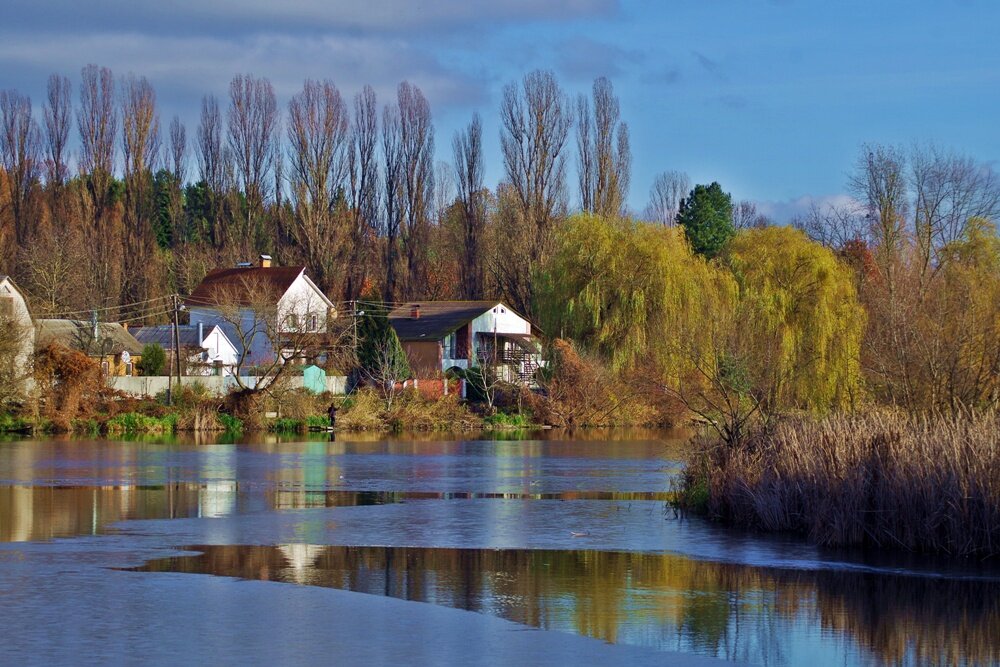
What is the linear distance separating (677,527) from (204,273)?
6834 centimetres

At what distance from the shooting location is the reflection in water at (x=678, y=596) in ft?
44.3

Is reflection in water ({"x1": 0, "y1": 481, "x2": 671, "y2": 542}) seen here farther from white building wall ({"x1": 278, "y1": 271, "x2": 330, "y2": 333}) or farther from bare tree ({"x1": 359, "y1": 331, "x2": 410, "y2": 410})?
white building wall ({"x1": 278, "y1": 271, "x2": 330, "y2": 333})

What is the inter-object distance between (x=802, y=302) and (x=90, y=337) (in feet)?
121

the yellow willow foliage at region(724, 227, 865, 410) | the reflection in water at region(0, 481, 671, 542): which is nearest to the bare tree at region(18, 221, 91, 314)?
the yellow willow foliage at region(724, 227, 865, 410)

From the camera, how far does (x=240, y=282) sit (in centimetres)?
7719

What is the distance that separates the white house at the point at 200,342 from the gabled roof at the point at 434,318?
34.5ft

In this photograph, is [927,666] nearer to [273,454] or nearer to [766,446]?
[766,446]

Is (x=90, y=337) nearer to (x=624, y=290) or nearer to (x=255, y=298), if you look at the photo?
(x=255, y=298)

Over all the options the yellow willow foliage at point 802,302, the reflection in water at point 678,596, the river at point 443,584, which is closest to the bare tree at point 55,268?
the yellow willow foliage at point 802,302

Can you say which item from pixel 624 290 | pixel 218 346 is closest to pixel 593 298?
pixel 624 290

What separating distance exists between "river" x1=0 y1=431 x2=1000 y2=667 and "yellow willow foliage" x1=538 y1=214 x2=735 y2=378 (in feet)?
106

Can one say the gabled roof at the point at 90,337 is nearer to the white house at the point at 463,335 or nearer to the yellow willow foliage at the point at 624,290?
the white house at the point at 463,335

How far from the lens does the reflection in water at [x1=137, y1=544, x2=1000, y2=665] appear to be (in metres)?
13.5

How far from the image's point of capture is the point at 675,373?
57688 mm
